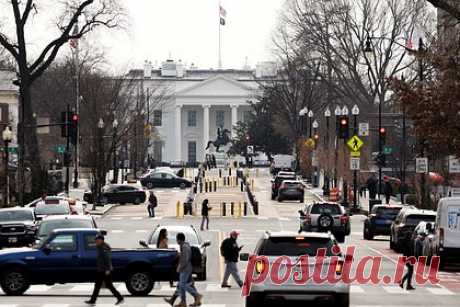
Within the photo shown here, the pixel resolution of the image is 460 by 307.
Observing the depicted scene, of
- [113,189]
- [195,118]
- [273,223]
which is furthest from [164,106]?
[273,223]

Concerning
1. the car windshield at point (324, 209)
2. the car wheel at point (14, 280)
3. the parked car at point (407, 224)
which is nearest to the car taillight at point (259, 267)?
the car wheel at point (14, 280)

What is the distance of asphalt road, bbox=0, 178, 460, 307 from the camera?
2645 centimetres

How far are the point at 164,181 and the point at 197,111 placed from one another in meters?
89.2

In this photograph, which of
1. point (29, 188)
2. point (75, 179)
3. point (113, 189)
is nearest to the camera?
point (29, 188)

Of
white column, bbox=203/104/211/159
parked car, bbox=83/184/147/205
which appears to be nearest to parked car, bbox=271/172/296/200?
parked car, bbox=83/184/147/205

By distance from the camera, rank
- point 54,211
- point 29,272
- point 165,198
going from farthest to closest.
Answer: point 165,198
point 54,211
point 29,272

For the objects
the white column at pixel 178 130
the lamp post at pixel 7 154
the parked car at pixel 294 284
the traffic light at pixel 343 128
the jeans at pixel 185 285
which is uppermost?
the white column at pixel 178 130

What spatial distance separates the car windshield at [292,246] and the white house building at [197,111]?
153 metres

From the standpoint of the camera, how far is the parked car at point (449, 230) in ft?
111

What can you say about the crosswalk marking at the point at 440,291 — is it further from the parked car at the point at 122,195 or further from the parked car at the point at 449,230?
the parked car at the point at 122,195

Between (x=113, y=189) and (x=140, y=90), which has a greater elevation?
(x=140, y=90)

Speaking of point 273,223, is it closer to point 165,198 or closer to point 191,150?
point 165,198

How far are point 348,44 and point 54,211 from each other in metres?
47.9

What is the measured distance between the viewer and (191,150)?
607 ft
